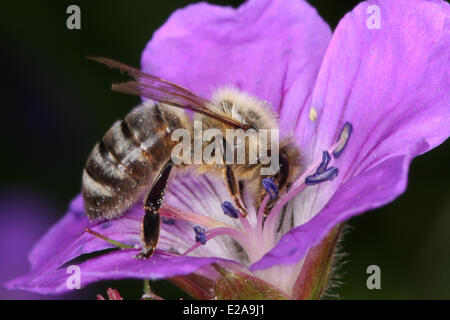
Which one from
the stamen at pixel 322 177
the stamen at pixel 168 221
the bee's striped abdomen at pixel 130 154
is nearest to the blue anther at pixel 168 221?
the stamen at pixel 168 221

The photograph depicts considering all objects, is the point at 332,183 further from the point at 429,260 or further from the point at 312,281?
the point at 429,260

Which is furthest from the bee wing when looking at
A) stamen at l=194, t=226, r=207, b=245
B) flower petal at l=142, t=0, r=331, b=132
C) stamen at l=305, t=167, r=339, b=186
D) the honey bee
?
flower petal at l=142, t=0, r=331, b=132

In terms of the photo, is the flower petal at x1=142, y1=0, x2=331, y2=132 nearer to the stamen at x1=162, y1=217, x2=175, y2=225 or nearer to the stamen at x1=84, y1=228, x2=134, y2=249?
the stamen at x1=162, y1=217, x2=175, y2=225

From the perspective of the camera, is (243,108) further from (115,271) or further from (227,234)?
(115,271)

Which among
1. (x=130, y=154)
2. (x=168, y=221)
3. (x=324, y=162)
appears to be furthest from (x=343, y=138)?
(x=130, y=154)

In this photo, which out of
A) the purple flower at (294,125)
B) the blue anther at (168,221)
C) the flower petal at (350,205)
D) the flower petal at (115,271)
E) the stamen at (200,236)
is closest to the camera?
the flower petal at (350,205)

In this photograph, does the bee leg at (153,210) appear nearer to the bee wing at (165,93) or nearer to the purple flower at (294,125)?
the purple flower at (294,125)

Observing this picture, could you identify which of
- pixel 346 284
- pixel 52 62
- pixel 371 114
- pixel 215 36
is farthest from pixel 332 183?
pixel 52 62
